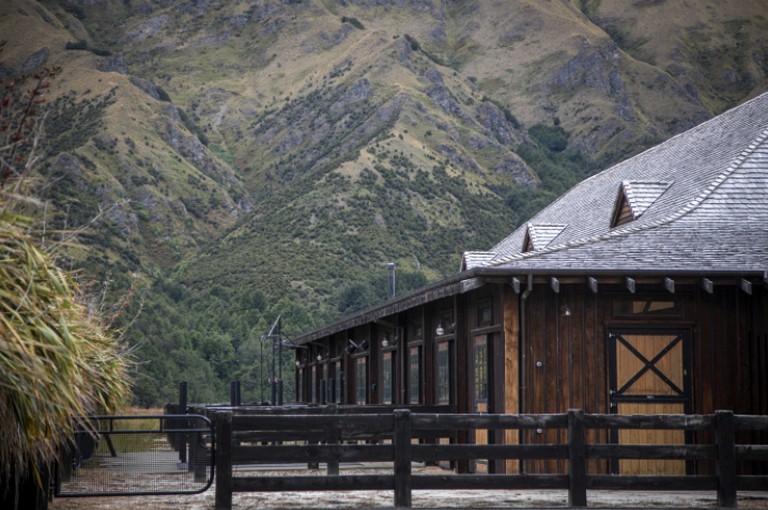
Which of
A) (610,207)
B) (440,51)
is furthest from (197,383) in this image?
(440,51)

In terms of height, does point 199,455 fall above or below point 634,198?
below

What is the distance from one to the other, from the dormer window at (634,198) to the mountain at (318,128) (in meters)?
8.92

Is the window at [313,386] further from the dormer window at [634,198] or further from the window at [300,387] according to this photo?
the dormer window at [634,198]

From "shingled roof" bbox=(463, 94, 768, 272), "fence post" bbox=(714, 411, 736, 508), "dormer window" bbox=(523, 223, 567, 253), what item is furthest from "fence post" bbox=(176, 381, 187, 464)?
"fence post" bbox=(714, 411, 736, 508)

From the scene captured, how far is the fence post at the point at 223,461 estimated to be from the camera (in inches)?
466

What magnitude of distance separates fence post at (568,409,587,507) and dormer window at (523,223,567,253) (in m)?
12.7

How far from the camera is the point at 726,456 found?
12172 millimetres

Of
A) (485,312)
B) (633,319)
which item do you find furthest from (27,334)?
(633,319)

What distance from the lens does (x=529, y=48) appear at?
568 ft

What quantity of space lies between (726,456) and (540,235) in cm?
1356

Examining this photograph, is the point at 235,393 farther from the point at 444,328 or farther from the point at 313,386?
the point at 313,386

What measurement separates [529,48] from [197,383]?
12012cm

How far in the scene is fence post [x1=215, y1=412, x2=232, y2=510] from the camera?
466 inches

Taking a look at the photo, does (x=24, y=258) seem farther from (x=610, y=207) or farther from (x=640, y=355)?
(x=610, y=207)
